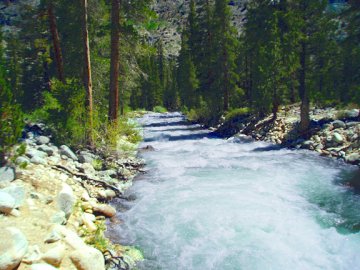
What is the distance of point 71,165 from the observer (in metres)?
11.4

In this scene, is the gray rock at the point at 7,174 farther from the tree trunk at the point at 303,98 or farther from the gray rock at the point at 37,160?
the tree trunk at the point at 303,98

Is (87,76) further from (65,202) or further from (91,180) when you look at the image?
(65,202)

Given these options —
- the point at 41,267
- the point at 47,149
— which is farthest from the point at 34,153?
the point at 41,267

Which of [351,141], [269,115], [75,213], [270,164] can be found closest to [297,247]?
[75,213]

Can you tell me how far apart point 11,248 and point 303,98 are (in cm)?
1939

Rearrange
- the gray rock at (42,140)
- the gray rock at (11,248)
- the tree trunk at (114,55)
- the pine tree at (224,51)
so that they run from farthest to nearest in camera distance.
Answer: the pine tree at (224,51) < the tree trunk at (114,55) < the gray rock at (42,140) < the gray rock at (11,248)

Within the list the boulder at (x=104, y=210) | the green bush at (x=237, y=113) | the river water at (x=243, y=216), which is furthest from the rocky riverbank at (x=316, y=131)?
the boulder at (x=104, y=210)

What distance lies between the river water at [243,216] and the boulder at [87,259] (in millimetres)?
1067

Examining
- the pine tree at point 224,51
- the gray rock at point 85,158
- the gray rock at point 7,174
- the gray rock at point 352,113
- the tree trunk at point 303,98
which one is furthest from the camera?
the pine tree at point 224,51

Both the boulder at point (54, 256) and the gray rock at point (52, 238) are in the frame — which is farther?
the gray rock at point (52, 238)

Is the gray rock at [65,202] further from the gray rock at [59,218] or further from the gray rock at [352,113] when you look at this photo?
the gray rock at [352,113]

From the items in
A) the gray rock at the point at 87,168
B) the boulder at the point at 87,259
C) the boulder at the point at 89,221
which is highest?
the gray rock at the point at 87,168

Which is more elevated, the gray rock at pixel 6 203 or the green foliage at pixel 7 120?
the green foliage at pixel 7 120

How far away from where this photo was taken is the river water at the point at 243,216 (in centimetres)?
695
